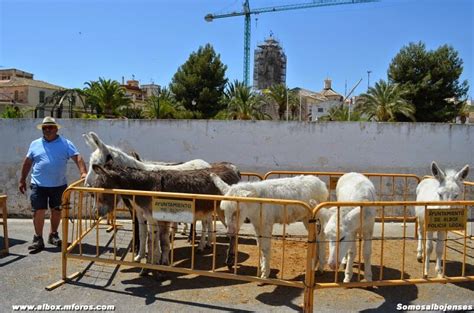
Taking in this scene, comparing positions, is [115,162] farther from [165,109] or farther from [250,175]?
[165,109]

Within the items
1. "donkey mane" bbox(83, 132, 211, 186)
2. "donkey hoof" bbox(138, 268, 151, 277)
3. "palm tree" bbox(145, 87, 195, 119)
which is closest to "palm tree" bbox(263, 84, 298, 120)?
"palm tree" bbox(145, 87, 195, 119)

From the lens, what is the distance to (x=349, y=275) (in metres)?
5.05

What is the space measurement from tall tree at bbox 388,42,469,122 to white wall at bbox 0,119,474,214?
91.0ft

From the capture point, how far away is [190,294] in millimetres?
4867

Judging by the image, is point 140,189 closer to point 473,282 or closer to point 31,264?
point 31,264

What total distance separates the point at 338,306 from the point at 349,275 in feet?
2.00

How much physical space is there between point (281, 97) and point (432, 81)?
15.8 meters

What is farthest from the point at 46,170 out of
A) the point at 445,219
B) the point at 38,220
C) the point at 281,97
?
the point at 281,97

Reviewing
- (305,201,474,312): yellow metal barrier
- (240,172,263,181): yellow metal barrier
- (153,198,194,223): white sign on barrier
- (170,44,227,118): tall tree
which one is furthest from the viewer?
(170,44,227,118): tall tree

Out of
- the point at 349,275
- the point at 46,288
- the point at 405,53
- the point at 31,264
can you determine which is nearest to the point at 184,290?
the point at 46,288

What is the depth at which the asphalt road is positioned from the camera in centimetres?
453

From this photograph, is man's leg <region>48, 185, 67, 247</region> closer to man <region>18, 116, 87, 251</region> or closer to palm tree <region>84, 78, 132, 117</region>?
man <region>18, 116, 87, 251</region>

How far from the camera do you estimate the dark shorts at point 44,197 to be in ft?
21.4

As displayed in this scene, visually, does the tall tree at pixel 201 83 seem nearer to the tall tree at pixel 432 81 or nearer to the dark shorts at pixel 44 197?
the tall tree at pixel 432 81
